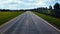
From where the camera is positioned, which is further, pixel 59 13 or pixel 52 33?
pixel 59 13

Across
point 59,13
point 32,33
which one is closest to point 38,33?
point 32,33

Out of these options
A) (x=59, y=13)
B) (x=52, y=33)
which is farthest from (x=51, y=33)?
(x=59, y=13)

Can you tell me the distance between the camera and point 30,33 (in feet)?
52.9

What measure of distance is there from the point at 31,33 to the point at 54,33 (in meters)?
1.81

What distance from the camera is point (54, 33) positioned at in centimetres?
1602

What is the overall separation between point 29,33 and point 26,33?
237 mm

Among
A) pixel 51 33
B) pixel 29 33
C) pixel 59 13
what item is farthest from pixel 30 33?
pixel 59 13

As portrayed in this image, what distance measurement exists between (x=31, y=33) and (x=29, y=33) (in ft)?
0.52

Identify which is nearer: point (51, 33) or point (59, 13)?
point (51, 33)

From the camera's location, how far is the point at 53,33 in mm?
16000

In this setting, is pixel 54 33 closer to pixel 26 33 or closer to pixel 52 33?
pixel 52 33

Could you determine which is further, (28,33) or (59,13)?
(59,13)

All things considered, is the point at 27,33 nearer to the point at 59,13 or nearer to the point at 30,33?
the point at 30,33

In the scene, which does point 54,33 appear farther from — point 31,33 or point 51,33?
point 31,33
